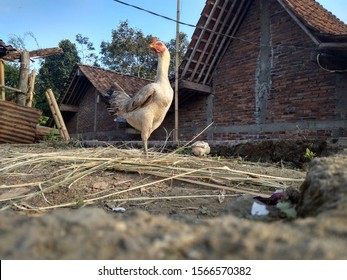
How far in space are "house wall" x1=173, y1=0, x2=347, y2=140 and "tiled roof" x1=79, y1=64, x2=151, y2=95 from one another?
159 inches

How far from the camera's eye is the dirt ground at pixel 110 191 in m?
2.53

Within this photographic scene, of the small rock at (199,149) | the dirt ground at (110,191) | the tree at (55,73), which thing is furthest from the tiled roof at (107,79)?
the dirt ground at (110,191)

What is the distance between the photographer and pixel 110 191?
291 centimetres

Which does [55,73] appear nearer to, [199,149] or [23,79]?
[23,79]

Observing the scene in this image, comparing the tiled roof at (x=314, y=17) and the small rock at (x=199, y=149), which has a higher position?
the tiled roof at (x=314, y=17)

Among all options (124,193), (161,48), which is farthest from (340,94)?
(124,193)

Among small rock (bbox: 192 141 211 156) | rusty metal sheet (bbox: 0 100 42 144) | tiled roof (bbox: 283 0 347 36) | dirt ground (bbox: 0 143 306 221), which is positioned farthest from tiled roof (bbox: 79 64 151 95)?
dirt ground (bbox: 0 143 306 221)

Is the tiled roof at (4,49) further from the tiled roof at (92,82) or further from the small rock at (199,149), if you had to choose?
the small rock at (199,149)

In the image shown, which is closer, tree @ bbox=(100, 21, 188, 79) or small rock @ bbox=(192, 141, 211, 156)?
small rock @ bbox=(192, 141, 211, 156)

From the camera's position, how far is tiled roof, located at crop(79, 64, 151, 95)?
13195mm

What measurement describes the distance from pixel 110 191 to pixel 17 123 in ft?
19.8

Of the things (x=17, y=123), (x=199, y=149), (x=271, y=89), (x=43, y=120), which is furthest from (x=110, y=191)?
(x=43, y=120)

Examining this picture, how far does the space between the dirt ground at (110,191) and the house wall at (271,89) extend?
4621mm

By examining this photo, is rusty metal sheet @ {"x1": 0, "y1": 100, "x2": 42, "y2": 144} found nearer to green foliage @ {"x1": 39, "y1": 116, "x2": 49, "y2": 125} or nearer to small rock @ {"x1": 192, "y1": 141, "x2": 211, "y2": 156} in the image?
small rock @ {"x1": 192, "y1": 141, "x2": 211, "y2": 156}
